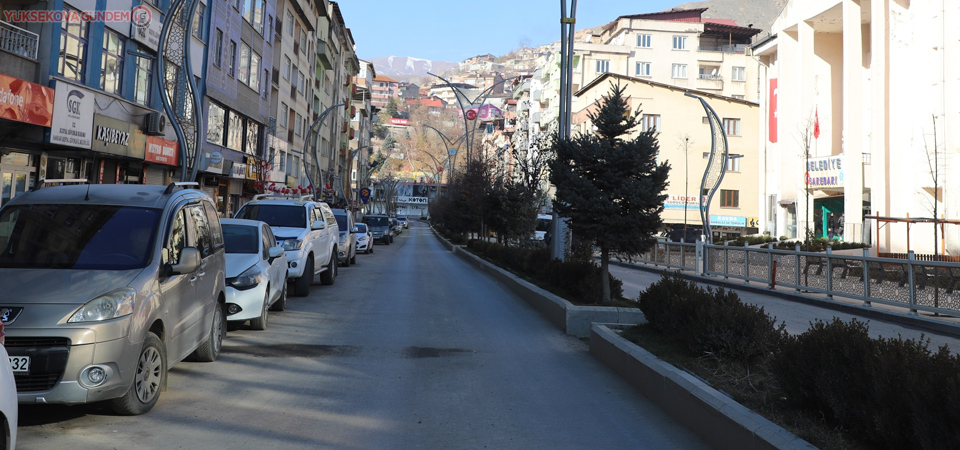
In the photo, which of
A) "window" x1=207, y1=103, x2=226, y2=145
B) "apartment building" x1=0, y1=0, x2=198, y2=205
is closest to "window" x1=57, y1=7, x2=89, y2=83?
"apartment building" x1=0, y1=0, x2=198, y2=205

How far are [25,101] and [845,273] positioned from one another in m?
18.0

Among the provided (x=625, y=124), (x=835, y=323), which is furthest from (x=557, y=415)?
(x=625, y=124)

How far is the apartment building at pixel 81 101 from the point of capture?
16.1 metres

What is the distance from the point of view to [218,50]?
3169 cm

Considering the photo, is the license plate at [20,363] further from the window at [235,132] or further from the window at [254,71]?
the window at [254,71]

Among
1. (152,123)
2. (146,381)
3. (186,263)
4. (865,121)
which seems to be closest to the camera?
(146,381)

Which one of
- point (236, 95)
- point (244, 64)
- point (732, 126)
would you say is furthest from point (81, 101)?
point (732, 126)

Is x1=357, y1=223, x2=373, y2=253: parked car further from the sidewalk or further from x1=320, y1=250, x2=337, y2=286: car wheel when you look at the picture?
x1=320, y1=250, x2=337, y2=286: car wheel

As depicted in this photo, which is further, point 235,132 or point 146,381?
point 235,132

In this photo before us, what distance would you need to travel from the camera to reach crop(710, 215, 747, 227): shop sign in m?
65.1

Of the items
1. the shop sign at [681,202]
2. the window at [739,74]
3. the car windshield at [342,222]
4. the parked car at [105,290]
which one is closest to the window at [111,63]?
the car windshield at [342,222]

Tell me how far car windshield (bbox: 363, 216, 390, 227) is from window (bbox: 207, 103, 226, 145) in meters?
20.6

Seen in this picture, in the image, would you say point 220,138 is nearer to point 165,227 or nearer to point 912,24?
point 165,227

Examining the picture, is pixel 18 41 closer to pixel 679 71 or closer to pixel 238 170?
pixel 238 170
